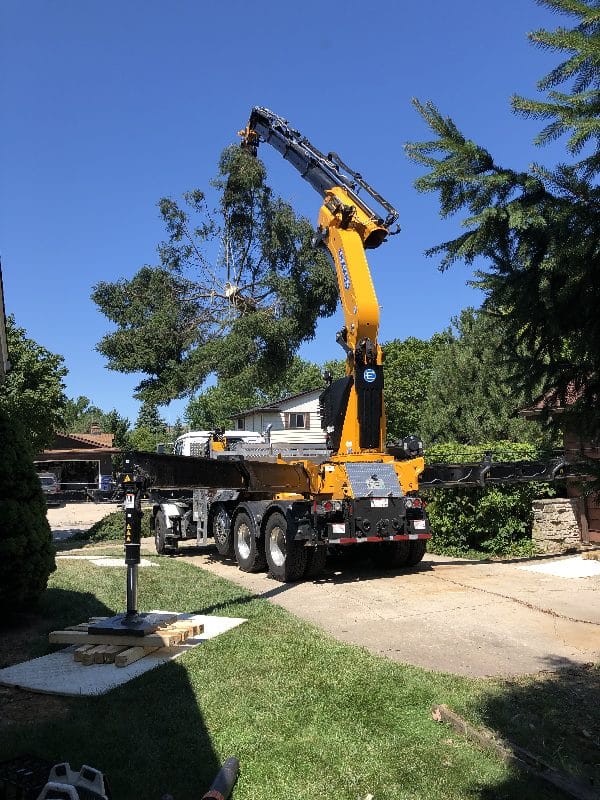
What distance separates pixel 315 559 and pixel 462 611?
3.17 m

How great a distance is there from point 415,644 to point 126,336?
27530 mm

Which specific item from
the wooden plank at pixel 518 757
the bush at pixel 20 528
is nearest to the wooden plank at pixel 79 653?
the bush at pixel 20 528

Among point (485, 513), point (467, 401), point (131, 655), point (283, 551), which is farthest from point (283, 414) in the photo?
point (131, 655)

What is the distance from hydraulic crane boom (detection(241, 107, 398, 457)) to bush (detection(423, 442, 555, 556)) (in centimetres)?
281

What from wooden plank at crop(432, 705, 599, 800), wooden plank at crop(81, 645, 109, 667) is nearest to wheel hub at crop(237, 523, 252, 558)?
wooden plank at crop(81, 645, 109, 667)

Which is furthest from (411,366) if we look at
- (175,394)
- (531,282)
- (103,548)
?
(531,282)

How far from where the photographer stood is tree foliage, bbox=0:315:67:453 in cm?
1677

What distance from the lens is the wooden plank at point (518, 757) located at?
138 inches

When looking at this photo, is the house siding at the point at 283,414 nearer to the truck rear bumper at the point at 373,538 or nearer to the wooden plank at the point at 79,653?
the truck rear bumper at the point at 373,538

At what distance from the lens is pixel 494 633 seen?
7.12 meters

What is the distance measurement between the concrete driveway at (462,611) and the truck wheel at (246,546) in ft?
0.69

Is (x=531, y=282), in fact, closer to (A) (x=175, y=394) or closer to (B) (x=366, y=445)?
(B) (x=366, y=445)

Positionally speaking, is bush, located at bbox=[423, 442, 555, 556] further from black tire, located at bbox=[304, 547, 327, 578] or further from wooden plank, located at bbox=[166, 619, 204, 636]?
wooden plank, located at bbox=[166, 619, 204, 636]

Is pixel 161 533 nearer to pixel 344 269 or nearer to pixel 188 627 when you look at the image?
pixel 344 269
